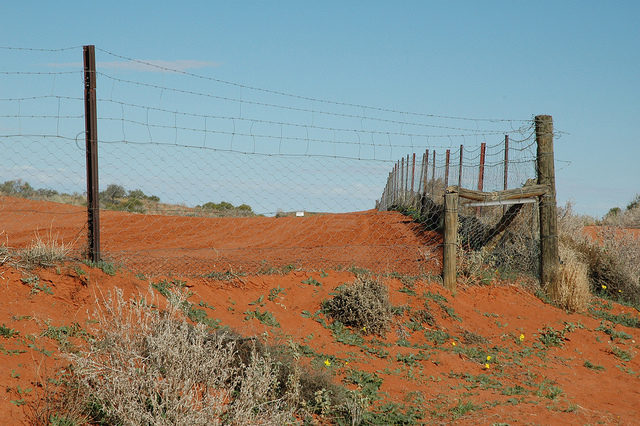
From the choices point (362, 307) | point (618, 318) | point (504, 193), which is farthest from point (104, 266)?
point (618, 318)

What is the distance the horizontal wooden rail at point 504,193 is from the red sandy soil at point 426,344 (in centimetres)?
135

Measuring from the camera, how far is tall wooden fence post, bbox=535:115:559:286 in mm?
9922

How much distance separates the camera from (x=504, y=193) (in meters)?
9.62

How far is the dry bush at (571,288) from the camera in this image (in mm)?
9406

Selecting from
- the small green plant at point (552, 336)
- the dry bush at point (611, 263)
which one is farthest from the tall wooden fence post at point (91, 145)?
the dry bush at point (611, 263)

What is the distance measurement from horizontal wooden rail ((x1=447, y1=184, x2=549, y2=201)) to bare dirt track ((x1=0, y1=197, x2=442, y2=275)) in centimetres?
96

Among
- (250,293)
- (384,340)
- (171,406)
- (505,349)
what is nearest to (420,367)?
(384,340)

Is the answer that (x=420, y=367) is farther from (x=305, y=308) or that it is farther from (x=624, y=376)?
(x=624, y=376)

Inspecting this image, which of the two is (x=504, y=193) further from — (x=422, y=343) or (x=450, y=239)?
(x=422, y=343)

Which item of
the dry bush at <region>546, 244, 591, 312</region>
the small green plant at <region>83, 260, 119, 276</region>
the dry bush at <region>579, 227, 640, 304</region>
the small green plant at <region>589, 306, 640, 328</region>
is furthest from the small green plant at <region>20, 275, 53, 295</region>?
the dry bush at <region>579, 227, 640, 304</region>

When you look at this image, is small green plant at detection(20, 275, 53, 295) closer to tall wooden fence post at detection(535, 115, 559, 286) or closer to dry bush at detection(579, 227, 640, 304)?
tall wooden fence post at detection(535, 115, 559, 286)

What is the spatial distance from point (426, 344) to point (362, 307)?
2.97ft

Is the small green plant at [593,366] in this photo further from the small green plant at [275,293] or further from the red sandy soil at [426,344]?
the small green plant at [275,293]

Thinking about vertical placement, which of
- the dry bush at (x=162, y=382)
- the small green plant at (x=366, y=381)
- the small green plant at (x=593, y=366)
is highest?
the dry bush at (x=162, y=382)
